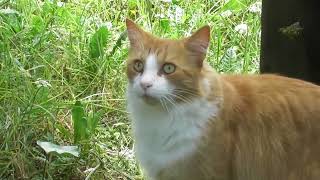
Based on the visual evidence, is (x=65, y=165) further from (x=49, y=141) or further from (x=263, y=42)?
(x=263, y=42)

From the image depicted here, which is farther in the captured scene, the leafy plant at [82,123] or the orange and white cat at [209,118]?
the leafy plant at [82,123]

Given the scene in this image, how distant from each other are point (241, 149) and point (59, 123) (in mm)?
1096

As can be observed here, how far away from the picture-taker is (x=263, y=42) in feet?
9.20

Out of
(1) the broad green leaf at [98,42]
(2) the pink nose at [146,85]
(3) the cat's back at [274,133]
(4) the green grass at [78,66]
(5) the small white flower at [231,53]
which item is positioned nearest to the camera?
(2) the pink nose at [146,85]

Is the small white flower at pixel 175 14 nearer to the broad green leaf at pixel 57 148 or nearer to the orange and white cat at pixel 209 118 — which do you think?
the broad green leaf at pixel 57 148

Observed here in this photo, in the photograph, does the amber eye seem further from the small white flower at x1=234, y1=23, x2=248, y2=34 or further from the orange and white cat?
the small white flower at x1=234, y1=23, x2=248, y2=34

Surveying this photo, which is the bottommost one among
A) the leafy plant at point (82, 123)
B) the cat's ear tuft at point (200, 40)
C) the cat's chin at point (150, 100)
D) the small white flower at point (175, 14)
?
the leafy plant at point (82, 123)

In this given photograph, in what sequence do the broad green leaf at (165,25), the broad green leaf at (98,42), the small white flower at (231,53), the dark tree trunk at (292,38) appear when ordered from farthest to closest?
the broad green leaf at (165,25) → the small white flower at (231,53) → the broad green leaf at (98,42) → the dark tree trunk at (292,38)

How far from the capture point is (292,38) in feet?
8.68

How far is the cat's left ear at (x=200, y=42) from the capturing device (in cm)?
209

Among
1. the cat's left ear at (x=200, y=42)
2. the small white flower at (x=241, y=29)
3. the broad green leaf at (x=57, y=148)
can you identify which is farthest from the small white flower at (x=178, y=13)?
the cat's left ear at (x=200, y=42)

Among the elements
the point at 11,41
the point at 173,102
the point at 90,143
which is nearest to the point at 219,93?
the point at 173,102

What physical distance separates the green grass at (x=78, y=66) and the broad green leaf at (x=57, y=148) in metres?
0.08

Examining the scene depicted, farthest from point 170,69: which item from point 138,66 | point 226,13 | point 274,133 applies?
point 226,13
